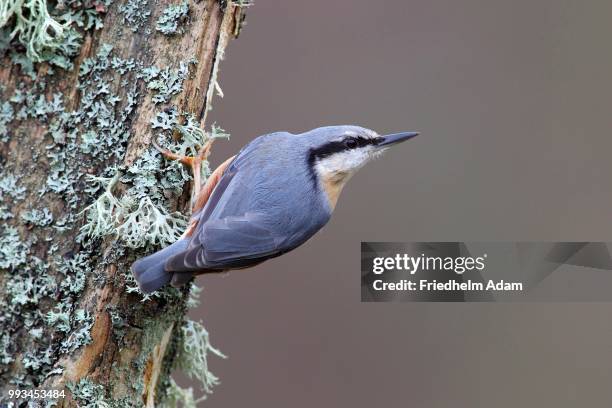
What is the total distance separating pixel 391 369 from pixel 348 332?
0.88ft

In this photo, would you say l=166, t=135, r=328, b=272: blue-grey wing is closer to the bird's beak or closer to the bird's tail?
the bird's tail

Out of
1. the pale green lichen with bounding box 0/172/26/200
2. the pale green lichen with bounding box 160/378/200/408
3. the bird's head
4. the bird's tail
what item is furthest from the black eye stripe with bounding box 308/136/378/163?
the pale green lichen with bounding box 160/378/200/408

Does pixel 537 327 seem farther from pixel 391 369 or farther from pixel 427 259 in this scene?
pixel 427 259

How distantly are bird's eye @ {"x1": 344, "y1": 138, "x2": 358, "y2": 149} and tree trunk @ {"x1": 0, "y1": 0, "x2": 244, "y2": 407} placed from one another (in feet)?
1.59

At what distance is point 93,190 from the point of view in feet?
7.52

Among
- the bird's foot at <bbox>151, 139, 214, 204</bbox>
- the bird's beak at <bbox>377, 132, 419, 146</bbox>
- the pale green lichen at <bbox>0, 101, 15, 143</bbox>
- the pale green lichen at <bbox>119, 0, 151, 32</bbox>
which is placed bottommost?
the bird's foot at <bbox>151, 139, 214, 204</bbox>

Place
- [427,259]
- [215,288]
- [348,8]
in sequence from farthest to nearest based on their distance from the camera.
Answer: [348,8], [215,288], [427,259]

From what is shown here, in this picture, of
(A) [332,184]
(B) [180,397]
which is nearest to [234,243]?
(A) [332,184]

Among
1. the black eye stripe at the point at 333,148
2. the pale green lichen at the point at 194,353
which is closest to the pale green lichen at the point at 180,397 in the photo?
the pale green lichen at the point at 194,353

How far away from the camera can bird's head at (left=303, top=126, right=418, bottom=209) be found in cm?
255

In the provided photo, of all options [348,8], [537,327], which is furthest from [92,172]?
[537,327]

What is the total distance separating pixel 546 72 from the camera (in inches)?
162

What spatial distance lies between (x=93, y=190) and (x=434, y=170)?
2.08m

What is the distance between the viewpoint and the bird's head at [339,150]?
8.37 ft
